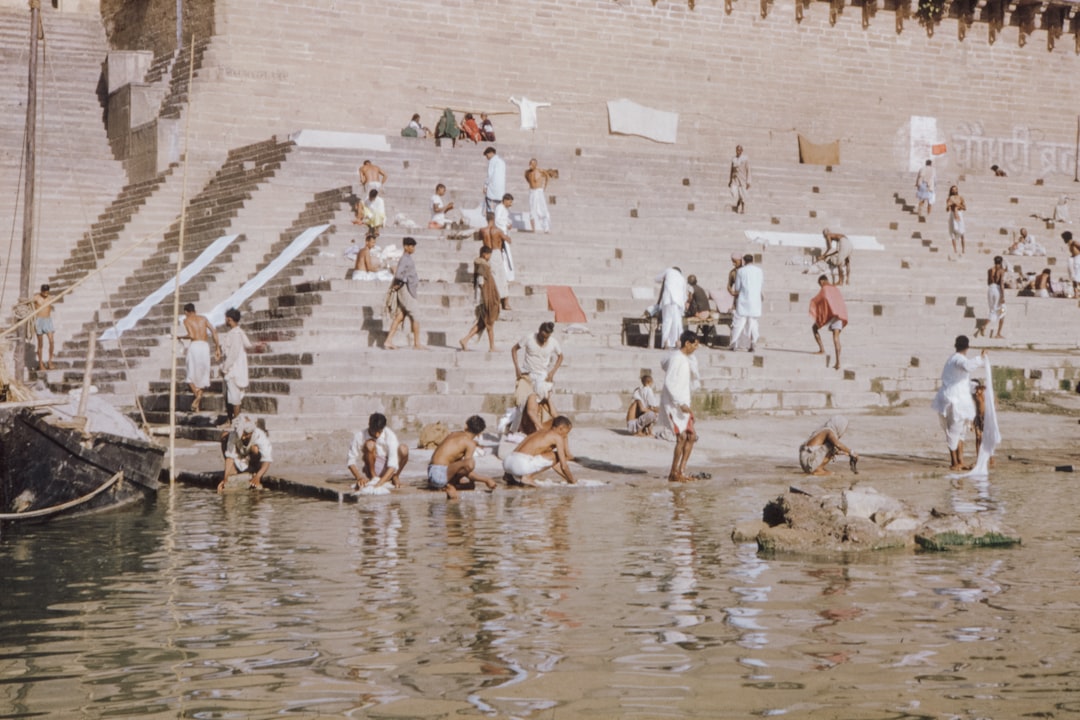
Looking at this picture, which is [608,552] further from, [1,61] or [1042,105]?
[1042,105]

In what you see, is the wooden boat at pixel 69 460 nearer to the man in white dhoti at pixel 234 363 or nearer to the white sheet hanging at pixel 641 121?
the man in white dhoti at pixel 234 363

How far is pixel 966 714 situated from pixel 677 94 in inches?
960

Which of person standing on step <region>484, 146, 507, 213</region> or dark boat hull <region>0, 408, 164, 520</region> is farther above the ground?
person standing on step <region>484, 146, 507, 213</region>

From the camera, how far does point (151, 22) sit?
26859 mm

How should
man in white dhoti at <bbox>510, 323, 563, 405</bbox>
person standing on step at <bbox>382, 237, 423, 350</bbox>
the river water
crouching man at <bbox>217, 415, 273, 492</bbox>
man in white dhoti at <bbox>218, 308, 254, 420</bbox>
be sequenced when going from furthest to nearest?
person standing on step at <bbox>382, 237, 423, 350</bbox>
man in white dhoti at <bbox>510, 323, 563, 405</bbox>
man in white dhoti at <bbox>218, 308, 254, 420</bbox>
crouching man at <bbox>217, 415, 273, 492</bbox>
the river water

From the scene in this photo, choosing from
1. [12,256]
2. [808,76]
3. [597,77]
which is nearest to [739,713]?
[12,256]

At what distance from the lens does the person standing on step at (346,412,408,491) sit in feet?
36.0

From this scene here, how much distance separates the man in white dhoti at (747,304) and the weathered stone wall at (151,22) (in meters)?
11.3

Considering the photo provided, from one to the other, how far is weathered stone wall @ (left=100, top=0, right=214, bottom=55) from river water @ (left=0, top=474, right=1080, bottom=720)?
666 inches

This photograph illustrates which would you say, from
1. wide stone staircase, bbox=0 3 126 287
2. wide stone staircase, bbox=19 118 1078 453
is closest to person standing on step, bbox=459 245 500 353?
wide stone staircase, bbox=19 118 1078 453

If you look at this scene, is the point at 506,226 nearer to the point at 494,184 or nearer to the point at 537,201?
the point at 494,184

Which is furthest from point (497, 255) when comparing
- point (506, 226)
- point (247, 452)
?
point (247, 452)

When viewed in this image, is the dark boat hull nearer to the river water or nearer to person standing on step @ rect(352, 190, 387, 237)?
the river water

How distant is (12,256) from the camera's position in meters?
22.0
